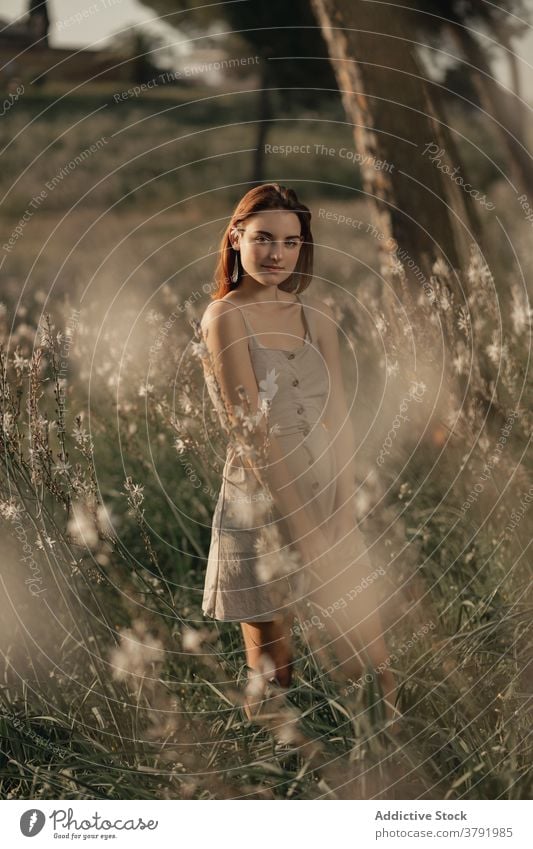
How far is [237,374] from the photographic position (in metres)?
2.33

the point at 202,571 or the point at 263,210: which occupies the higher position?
the point at 263,210

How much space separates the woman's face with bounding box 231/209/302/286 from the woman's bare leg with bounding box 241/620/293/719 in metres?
0.97

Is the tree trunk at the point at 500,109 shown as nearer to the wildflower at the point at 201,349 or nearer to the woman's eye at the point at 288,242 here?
the woman's eye at the point at 288,242

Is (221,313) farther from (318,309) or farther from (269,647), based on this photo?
(269,647)

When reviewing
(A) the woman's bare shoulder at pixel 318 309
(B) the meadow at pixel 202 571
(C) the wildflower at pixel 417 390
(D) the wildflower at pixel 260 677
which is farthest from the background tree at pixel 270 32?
(D) the wildflower at pixel 260 677

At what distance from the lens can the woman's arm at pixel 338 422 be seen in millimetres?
2469

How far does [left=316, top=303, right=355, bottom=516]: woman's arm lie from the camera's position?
8.10 ft

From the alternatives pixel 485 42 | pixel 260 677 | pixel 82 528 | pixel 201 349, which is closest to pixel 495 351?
pixel 201 349

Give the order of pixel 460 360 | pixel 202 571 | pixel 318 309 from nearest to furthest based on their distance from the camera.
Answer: pixel 318 309
pixel 460 360
pixel 202 571

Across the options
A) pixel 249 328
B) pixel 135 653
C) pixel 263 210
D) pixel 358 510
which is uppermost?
pixel 263 210

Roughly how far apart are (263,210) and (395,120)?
100cm

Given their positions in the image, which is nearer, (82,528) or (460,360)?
(82,528)

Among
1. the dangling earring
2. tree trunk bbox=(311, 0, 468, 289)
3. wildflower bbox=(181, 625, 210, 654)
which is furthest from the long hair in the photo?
wildflower bbox=(181, 625, 210, 654)

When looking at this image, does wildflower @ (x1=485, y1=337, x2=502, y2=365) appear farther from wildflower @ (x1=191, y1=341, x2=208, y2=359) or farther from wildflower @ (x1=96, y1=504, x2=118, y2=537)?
wildflower @ (x1=96, y1=504, x2=118, y2=537)
